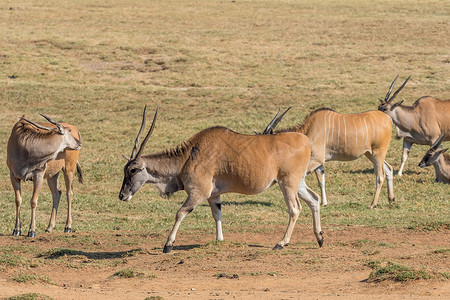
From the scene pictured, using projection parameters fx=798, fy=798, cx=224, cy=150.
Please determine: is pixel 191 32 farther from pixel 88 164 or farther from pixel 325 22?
pixel 88 164

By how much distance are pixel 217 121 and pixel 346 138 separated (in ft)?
27.5

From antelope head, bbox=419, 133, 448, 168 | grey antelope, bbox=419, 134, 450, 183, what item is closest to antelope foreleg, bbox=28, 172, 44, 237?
grey antelope, bbox=419, 134, 450, 183

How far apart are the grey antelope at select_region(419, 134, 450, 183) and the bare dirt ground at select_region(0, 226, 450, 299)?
4.87m

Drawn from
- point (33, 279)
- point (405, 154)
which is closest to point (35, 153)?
point (33, 279)

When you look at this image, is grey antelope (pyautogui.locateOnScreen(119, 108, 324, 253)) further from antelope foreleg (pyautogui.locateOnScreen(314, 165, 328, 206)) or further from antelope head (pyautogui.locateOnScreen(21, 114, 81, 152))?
antelope foreleg (pyautogui.locateOnScreen(314, 165, 328, 206))

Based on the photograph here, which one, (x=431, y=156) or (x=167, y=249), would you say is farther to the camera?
(x=431, y=156)

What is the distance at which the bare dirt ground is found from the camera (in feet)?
24.1

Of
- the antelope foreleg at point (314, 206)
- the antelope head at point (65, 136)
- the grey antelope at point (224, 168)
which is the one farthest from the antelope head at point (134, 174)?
the antelope head at point (65, 136)

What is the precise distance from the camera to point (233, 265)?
8469mm

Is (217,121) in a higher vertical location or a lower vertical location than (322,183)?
lower

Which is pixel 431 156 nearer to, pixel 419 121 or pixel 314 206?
pixel 419 121

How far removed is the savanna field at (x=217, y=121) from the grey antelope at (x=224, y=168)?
2.15ft

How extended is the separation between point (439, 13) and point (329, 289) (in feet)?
115

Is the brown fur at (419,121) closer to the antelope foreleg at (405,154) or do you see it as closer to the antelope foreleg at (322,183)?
the antelope foreleg at (405,154)
